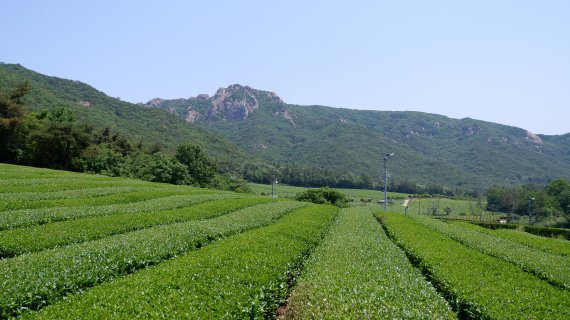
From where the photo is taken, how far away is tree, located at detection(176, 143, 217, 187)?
9319cm

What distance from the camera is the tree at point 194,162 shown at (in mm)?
93188

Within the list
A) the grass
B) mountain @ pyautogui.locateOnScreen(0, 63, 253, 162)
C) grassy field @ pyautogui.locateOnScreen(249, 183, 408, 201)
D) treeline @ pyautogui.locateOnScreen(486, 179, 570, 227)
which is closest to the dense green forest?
mountain @ pyautogui.locateOnScreen(0, 63, 253, 162)

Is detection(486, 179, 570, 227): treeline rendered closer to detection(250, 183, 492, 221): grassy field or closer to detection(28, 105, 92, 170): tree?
detection(250, 183, 492, 221): grassy field

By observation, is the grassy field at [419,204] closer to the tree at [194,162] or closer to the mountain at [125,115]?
the tree at [194,162]

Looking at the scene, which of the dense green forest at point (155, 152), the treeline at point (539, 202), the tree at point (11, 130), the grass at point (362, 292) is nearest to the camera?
the grass at point (362, 292)

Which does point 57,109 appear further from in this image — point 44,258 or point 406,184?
point 406,184

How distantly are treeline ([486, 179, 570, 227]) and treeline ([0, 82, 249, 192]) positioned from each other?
93.3 meters

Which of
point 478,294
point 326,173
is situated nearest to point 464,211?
point 326,173

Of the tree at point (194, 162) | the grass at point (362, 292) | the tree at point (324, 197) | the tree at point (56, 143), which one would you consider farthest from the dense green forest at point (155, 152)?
the grass at point (362, 292)

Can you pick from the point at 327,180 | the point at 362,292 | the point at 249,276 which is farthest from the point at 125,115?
the point at 362,292

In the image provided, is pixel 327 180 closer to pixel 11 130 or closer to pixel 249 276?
pixel 11 130

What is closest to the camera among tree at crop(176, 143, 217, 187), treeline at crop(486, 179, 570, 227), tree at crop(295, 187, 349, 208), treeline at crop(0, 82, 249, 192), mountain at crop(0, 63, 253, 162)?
treeline at crop(0, 82, 249, 192)

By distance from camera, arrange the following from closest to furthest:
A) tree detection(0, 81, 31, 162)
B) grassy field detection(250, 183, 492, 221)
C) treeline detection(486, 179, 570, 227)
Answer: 1. tree detection(0, 81, 31, 162)
2. treeline detection(486, 179, 570, 227)
3. grassy field detection(250, 183, 492, 221)

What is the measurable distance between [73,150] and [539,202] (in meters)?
134
